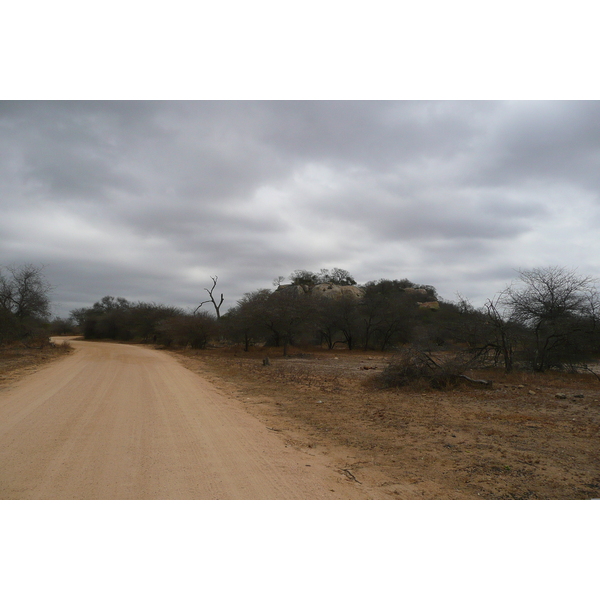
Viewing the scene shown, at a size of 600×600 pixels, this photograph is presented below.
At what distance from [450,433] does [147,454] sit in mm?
5444

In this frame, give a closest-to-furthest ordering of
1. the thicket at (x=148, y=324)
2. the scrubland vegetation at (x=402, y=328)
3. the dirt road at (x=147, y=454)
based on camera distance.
Answer: the dirt road at (x=147, y=454) → the scrubland vegetation at (x=402, y=328) → the thicket at (x=148, y=324)

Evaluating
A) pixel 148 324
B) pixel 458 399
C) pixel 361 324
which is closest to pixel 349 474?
pixel 458 399

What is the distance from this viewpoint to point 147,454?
5797 millimetres

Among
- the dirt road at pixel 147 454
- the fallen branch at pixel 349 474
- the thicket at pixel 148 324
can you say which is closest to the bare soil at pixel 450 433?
the fallen branch at pixel 349 474

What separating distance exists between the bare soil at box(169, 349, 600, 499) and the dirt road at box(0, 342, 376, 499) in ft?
2.30

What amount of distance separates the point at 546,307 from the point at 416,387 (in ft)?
29.4

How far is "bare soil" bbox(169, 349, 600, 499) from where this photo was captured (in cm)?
522

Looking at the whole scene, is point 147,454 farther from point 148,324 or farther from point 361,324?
point 148,324

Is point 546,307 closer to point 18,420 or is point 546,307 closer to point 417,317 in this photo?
point 18,420

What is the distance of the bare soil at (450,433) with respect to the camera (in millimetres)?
5219

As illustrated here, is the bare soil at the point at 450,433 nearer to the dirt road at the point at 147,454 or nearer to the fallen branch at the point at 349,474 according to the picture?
the fallen branch at the point at 349,474

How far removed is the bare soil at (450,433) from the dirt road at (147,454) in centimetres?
70

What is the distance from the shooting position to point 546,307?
17875 mm

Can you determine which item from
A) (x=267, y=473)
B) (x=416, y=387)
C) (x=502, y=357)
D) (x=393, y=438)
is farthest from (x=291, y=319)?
(x=267, y=473)
